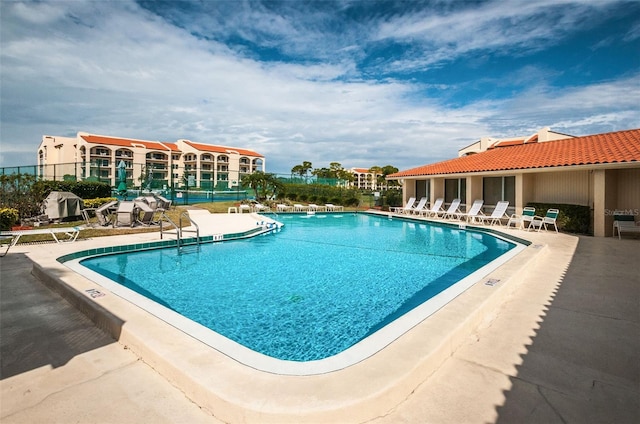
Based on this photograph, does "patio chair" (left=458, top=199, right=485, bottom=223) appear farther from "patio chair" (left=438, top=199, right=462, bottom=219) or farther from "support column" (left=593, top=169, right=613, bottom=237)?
"support column" (left=593, top=169, right=613, bottom=237)

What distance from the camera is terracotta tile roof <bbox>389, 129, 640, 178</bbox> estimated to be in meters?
10.8

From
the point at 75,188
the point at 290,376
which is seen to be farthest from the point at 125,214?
the point at 290,376

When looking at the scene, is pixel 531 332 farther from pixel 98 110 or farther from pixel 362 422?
pixel 98 110

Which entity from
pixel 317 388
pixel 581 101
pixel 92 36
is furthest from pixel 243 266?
pixel 581 101

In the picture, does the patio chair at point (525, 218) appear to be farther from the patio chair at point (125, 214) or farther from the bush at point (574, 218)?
the patio chair at point (125, 214)

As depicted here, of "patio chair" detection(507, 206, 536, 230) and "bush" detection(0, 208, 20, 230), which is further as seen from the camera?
"patio chair" detection(507, 206, 536, 230)

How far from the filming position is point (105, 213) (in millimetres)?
11781

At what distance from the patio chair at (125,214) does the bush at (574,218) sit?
1483 cm

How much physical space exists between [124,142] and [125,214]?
56.1m

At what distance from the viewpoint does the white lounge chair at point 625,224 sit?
9.88 metres

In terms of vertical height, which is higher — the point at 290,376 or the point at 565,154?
the point at 565,154

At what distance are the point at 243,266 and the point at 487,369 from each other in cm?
572

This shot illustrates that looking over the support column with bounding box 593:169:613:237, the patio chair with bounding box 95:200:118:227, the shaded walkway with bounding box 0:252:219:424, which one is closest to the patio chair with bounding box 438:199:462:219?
the support column with bounding box 593:169:613:237

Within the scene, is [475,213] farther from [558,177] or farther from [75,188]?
[75,188]
